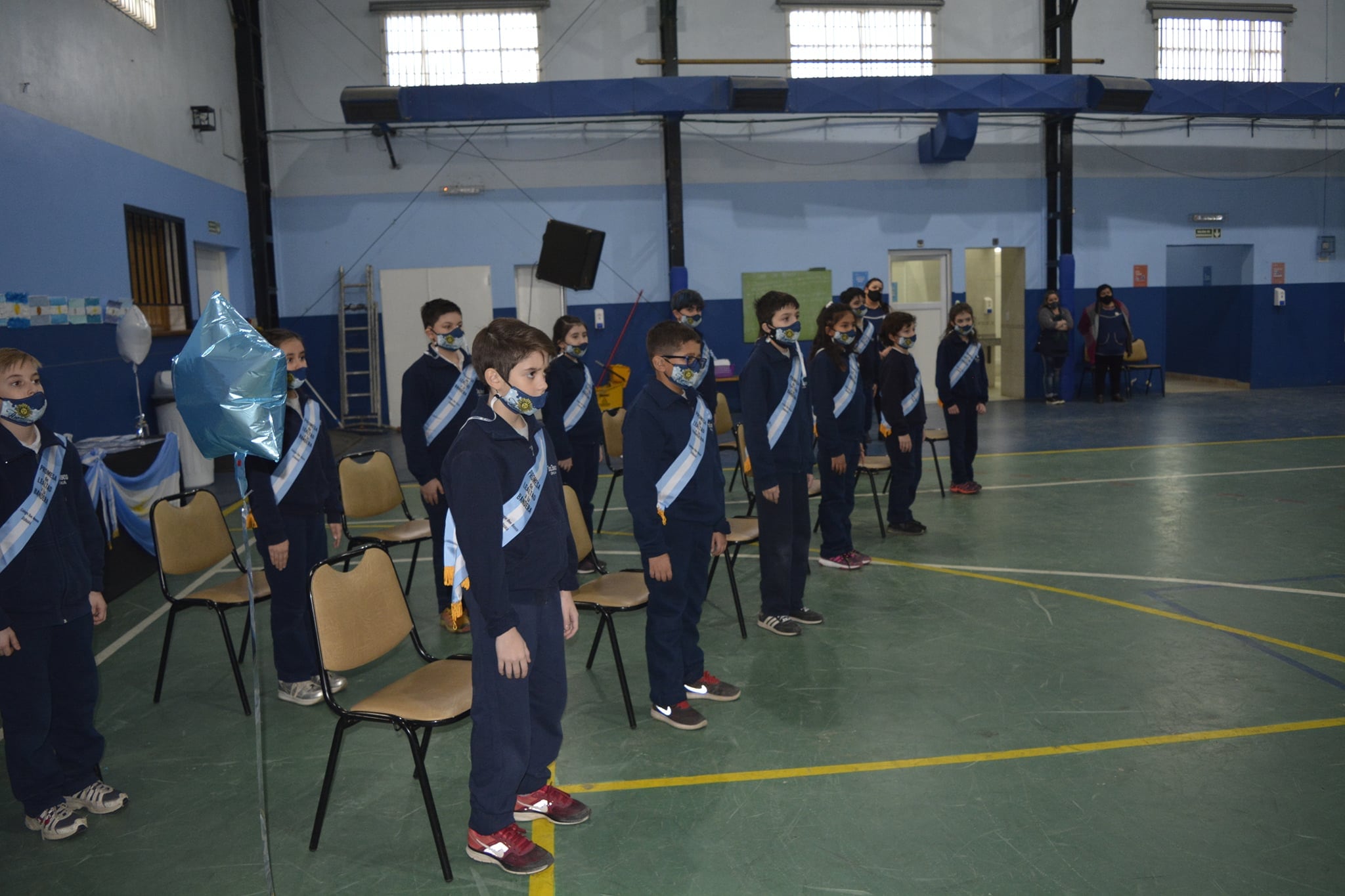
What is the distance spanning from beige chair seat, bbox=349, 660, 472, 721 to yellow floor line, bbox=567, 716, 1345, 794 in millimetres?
619

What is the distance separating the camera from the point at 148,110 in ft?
32.3

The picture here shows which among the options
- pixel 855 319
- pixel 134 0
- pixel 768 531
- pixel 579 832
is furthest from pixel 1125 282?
pixel 579 832

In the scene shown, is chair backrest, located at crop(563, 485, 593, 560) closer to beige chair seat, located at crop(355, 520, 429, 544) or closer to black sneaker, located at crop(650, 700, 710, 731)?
black sneaker, located at crop(650, 700, 710, 731)

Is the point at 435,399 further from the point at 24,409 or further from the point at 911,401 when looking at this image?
the point at 911,401

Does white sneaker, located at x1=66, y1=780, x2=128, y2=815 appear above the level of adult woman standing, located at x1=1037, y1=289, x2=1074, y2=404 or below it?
below

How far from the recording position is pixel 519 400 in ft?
9.35

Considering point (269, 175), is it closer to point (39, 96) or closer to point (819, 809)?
point (39, 96)

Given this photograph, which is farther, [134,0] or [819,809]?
[134,0]

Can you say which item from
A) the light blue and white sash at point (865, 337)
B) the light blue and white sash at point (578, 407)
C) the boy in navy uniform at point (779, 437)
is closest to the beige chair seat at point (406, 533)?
the light blue and white sash at point (578, 407)

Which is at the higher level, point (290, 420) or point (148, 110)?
point (148, 110)

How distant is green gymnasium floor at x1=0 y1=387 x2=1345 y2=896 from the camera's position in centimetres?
294

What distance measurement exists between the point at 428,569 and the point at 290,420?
2.38 meters

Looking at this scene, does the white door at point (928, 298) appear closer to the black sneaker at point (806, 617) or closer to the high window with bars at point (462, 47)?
the high window with bars at point (462, 47)

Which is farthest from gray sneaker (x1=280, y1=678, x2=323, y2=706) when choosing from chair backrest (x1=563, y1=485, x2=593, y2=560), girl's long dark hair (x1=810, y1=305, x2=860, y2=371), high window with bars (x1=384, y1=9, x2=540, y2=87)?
high window with bars (x1=384, y1=9, x2=540, y2=87)
